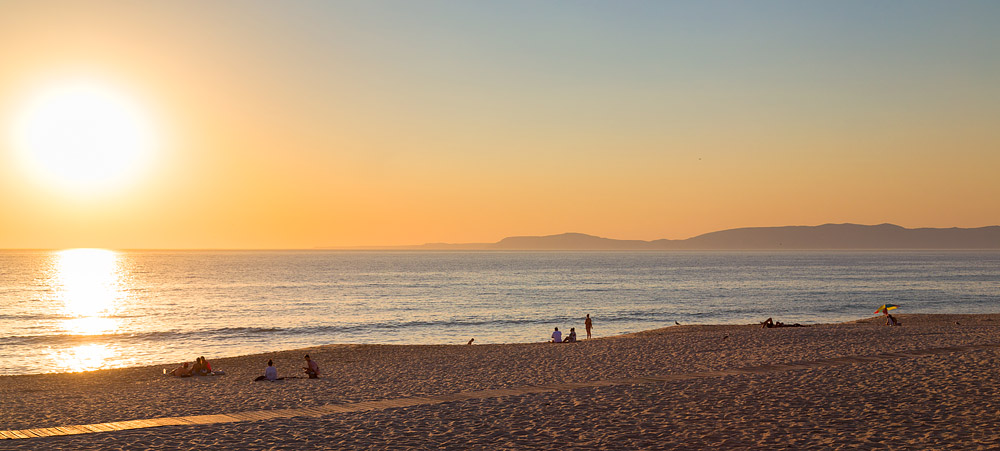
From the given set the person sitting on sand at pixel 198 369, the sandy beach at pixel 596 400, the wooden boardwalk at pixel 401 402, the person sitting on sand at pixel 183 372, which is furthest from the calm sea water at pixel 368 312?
the wooden boardwalk at pixel 401 402

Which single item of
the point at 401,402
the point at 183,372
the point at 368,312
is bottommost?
the point at 368,312

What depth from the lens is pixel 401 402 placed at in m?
15.1

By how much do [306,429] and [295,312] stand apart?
152 ft

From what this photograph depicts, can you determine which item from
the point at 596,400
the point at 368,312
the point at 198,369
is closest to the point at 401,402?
the point at 596,400

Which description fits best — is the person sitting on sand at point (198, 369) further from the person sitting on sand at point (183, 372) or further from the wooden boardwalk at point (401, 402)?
the wooden boardwalk at point (401, 402)

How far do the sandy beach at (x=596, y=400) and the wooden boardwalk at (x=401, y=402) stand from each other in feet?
0.60

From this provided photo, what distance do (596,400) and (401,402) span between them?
420 centimetres

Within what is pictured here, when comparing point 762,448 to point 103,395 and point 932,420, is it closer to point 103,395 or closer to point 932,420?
point 932,420

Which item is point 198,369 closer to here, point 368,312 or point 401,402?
point 401,402

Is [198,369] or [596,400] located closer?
[596,400]

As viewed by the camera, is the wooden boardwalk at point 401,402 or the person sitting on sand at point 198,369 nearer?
the wooden boardwalk at point 401,402

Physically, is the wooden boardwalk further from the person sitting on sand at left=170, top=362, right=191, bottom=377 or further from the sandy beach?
the person sitting on sand at left=170, top=362, right=191, bottom=377

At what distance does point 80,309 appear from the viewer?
2464 inches

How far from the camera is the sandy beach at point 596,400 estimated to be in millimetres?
11117
